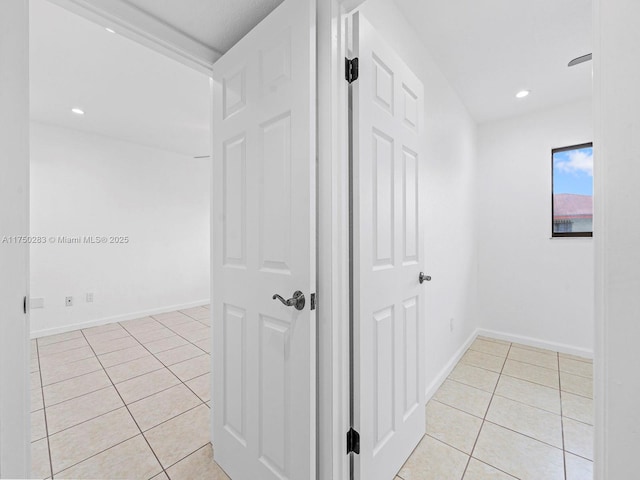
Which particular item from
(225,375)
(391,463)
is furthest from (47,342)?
(391,463)

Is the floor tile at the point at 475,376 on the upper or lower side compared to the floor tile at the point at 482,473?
upper

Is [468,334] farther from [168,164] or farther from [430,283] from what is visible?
[168,164]

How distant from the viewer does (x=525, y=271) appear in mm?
3043

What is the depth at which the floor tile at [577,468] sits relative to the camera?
1357 millimetres

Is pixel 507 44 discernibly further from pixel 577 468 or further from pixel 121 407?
pixel 121 407

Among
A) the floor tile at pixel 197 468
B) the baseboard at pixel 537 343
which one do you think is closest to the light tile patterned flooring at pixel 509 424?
the baseboard at pixel 537 343

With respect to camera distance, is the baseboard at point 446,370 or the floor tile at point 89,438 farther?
the baseboard at point 446,370

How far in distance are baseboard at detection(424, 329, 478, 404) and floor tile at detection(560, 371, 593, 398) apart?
0.76 m

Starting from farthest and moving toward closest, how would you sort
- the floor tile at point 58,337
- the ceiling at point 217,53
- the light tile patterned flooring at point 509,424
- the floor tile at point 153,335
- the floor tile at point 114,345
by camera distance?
the floor tile at point 153,335
the floor tile at point 58,337
the floor tile at point 114,345
the light tile patterned flooring at point 509,424
the ceiling at point 217,53

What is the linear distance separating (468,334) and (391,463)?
2.10 m

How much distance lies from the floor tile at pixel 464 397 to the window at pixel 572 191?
6.53ft

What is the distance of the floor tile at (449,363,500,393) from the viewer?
2.18m

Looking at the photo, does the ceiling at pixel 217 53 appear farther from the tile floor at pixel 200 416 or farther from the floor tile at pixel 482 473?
the floor tile at pixel 482 473

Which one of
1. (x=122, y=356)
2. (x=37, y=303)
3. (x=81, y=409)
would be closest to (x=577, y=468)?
(x=81, y=409)
